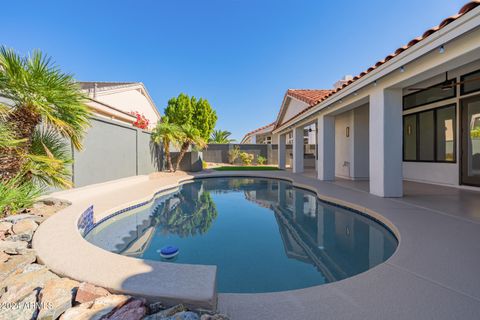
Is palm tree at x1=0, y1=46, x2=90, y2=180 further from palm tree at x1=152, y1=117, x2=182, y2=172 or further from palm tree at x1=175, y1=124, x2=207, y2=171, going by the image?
palm tree at x1=175, y1=124, x2=207, y2=171

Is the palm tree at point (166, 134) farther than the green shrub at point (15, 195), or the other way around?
the palm tree at point (166, 134)

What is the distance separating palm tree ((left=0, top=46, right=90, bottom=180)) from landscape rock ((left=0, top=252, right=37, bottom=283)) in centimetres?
229

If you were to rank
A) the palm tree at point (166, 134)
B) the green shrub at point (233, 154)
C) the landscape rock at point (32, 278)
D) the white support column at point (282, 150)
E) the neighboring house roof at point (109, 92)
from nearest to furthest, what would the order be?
the landscape rock at point (32, 278) → the neighboring house roof at point (109, 92) → the palm tree at point (166, 134) → the white support column at point (282, 150) → the green shrub at point (233, 154)

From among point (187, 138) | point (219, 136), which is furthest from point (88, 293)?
point (219, 136)

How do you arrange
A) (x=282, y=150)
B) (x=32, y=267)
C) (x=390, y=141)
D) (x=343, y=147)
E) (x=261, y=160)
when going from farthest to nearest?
1. (x=261, y=160)
2. (x=282, y=150)
3. (x=343, y=147)
4. (x=390, y=141)
5. (x=32, y=267)

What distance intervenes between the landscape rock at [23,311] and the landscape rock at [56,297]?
0.25 feet

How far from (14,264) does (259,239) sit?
154 inches

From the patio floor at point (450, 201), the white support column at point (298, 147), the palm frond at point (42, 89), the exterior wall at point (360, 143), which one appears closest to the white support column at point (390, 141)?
the patio floor at point (450, 201)

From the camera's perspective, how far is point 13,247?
303 cm

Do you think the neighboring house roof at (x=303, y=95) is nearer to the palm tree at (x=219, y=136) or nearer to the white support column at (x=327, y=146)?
the white support column at (x=327, y=146)

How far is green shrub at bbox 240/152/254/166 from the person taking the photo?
76.1 ft

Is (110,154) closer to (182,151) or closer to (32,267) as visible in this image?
(182,151)

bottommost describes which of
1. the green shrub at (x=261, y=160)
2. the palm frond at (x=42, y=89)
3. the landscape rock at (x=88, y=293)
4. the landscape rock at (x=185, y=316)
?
the landscape rock at (x=185, y=316)

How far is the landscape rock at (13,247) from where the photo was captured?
9.74ft
